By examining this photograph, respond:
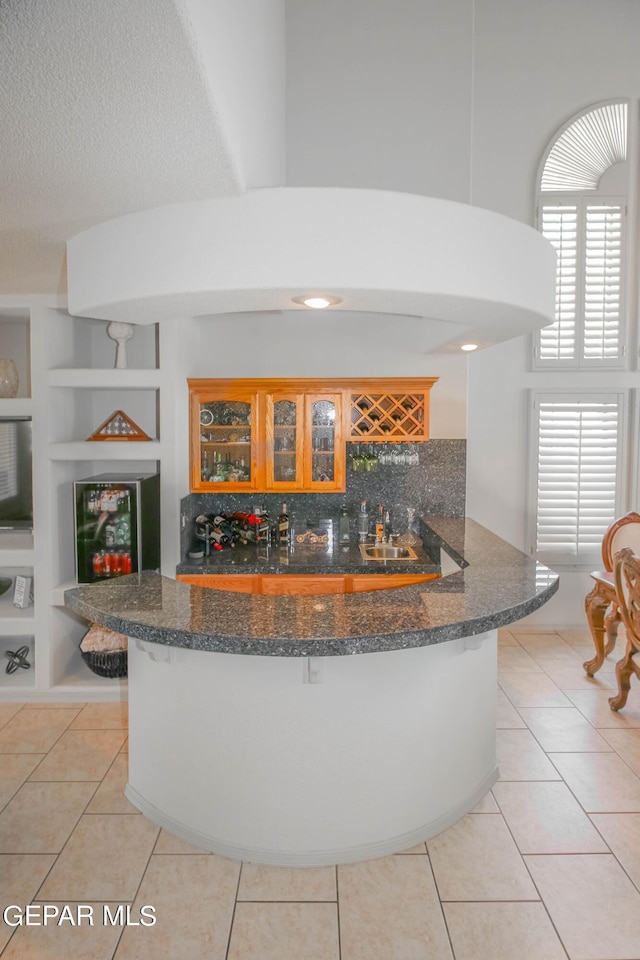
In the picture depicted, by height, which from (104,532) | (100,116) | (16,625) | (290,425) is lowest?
(16,625)

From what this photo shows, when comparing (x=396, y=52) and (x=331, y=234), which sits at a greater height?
(x=396, y=52)

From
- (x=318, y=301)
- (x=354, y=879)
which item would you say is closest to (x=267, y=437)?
(x=318, y=301)

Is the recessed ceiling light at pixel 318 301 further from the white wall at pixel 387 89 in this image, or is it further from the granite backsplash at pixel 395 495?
the granite backsplash at pixel 395 495

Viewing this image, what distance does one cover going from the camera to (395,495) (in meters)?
5.01

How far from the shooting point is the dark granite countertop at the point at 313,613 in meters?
2.16

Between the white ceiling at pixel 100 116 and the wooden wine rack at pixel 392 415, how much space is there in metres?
2.53

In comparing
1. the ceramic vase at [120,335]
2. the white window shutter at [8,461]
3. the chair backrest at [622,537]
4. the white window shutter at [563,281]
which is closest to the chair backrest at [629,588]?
the chair backrest at [622,537]

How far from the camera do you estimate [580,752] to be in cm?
328

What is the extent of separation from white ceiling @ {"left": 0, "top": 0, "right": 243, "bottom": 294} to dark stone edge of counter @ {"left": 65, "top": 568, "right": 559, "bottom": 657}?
1428 millimetres

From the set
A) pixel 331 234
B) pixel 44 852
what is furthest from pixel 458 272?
pixel 44 852

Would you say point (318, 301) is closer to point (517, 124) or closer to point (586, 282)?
point (586, 282)

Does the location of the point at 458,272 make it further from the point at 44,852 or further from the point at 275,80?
the point at 44,852

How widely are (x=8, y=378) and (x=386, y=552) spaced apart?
2.66m

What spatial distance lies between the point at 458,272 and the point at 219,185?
0.82 m
